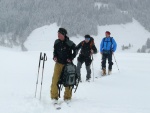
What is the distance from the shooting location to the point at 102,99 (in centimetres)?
1218

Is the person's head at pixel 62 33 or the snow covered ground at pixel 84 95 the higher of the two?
the person's head at pixel 62 33

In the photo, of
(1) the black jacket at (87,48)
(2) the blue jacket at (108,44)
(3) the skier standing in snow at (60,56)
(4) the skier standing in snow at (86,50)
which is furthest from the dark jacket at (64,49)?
(2) the blue jacket at (108,44)

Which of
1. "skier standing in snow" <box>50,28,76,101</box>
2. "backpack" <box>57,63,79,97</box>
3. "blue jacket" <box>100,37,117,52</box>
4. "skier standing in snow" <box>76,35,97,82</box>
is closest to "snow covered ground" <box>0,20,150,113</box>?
"skier standing in snow" <box>50,28,76,101</box>

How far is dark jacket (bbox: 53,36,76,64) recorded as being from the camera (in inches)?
443

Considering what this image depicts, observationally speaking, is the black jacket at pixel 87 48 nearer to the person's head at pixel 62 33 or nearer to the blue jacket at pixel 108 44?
the blue jacket at pixel 108 44

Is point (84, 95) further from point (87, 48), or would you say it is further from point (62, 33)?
point (87, 48)

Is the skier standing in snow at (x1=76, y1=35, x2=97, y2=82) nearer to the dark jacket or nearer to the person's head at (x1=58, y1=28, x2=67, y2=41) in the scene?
the dark jacket

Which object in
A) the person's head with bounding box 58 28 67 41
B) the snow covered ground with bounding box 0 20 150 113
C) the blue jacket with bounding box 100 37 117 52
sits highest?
the blue jacket with bounding box 100 37 117 52

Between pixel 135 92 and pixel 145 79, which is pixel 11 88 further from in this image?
pixel 145 79

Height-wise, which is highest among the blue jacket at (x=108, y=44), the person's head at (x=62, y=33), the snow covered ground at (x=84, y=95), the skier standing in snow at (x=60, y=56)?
the blue jacket at (x=108, y=44)

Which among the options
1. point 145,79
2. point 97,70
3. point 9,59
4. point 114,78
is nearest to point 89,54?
point 114,78

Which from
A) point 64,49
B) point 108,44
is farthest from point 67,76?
point 108,44

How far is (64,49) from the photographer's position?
11297 mm

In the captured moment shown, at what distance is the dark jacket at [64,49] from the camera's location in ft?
36.9
